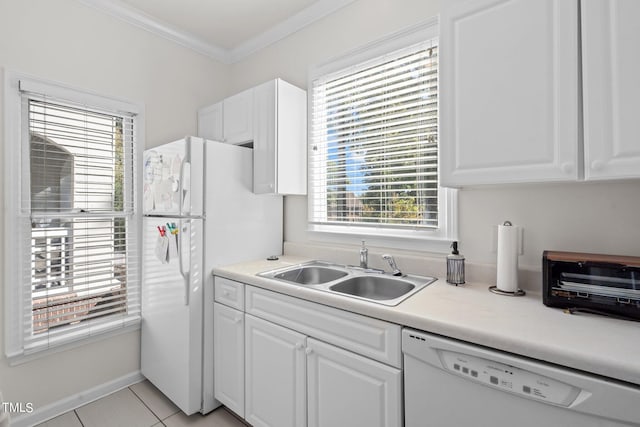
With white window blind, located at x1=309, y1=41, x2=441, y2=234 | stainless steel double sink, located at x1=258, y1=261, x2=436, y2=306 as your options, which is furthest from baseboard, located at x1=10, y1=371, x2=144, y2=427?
white window blind, located at x1=309, y1=41, x2=441, y2=234

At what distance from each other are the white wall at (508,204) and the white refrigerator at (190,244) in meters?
0.50

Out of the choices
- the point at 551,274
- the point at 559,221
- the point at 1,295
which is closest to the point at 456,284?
the point at 551,274

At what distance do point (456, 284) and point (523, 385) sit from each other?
664 millimetres

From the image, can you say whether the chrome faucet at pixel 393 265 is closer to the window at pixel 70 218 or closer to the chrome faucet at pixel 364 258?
the chrome faucet at pixel 364 258

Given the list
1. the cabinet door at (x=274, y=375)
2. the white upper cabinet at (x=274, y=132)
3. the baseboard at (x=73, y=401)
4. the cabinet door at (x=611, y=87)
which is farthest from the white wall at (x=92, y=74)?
the cabinet door at (x=611, y=87)

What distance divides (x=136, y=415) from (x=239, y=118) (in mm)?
2114

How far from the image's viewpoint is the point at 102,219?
2178 mm

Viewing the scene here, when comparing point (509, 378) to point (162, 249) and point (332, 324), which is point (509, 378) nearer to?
point (332, 324)

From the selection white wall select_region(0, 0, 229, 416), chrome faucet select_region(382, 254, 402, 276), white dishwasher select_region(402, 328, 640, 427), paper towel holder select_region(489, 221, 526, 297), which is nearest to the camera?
white dishwasher select_region(402, 328, 640, 427)

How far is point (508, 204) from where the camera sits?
60.2 inches

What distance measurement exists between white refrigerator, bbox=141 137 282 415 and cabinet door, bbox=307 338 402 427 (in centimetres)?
84

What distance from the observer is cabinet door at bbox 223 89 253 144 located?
2256 mm

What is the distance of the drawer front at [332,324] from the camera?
3.92 feet

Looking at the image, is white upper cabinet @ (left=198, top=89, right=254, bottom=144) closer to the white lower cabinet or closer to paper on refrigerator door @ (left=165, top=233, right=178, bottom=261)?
paper on refrigerator door @ (left=165, top=233, right=178, bottom=261)
